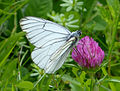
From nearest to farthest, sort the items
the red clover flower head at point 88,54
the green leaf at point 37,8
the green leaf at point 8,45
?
the red clover flower head at point 88,54, the green leaf at point 8,45, the green leaf at point 37,8

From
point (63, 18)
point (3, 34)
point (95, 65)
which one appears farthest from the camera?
point (3, 34)

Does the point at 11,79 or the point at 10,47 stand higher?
the point at 10,47

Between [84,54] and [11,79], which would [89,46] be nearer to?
[84,54]

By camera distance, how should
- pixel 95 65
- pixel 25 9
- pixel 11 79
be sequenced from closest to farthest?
pixel 95 65
pixel 11 79
pixel 25 9

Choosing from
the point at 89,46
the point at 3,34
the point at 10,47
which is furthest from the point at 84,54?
the point at 3,34

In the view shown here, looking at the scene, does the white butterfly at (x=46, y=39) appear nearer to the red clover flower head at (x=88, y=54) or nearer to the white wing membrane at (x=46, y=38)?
the white wing membrane at (x=46, y=38)

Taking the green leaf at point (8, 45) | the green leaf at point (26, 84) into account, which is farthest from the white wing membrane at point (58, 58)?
the green leaf at point (8, 45)

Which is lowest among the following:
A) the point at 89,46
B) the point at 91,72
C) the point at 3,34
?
the point at 3,34
